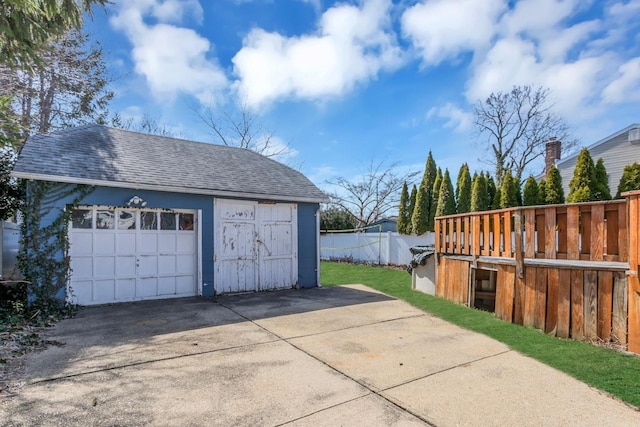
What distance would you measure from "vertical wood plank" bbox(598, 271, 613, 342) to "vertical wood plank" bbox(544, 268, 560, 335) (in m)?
0.52

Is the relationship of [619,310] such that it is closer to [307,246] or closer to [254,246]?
[307,246]

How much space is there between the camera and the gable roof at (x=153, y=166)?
6.91m

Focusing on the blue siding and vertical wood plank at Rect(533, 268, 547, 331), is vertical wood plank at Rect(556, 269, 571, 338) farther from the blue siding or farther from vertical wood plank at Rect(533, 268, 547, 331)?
the blue siding

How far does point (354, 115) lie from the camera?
57.1ft

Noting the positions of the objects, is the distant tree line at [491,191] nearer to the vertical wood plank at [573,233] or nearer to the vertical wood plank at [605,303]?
the vertical wood plank at [573,233]

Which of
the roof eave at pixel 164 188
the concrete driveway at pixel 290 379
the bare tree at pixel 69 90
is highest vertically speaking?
the bare tree at pixel 69 90

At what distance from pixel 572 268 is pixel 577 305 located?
0.49m

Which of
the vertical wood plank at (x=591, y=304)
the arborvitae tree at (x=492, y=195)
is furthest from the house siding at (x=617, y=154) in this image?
the vertical wood plank at (x=591, y=304)

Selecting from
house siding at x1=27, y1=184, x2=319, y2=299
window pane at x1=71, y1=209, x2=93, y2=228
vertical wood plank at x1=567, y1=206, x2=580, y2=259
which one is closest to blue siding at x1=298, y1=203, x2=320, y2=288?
house siding at x1=27, y1=184, x2=319, y2=299

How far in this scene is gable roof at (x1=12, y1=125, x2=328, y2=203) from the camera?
691 centimetres

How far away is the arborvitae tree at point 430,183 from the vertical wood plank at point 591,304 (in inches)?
388

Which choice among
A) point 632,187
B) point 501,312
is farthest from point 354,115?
point 501,312

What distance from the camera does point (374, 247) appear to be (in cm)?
1462

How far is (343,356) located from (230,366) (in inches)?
52.8
